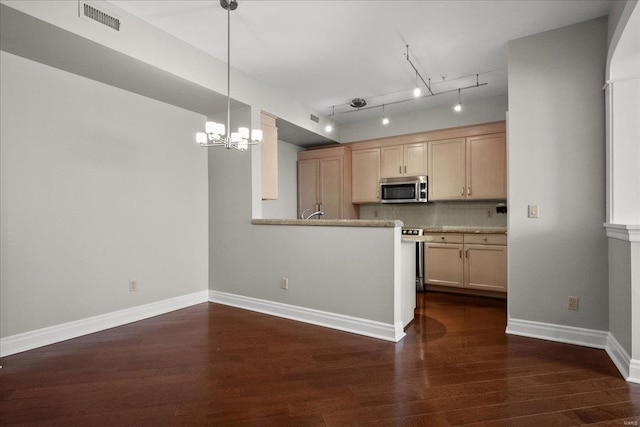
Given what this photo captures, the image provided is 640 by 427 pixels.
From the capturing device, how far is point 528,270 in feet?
9.53

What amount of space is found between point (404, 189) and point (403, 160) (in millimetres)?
464

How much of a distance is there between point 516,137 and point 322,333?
2527 mm

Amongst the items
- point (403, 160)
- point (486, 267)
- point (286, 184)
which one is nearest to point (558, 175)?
point (486, 267)

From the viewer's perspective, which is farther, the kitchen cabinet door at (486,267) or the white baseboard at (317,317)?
the kitchen cabinet door at (486,267)

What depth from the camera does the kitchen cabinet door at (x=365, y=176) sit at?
531 cm

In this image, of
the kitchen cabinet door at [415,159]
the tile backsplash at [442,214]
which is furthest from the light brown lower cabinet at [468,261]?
the kitchen cabinet door at [415,159]

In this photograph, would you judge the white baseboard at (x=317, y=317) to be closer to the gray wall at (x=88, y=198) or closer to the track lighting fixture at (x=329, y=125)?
the gray wall at (x=88, y=198)

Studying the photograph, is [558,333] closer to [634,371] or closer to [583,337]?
[583,337]

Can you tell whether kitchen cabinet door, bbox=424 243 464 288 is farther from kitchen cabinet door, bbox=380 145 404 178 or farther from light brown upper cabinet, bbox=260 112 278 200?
light brown upper cabinet, bbox=260 112 278 200

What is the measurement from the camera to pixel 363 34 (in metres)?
2.94

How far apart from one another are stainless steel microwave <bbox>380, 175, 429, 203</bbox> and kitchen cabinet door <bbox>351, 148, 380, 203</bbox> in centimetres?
14

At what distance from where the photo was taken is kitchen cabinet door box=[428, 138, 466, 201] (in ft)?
15.2

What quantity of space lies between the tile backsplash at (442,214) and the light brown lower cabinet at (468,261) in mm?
583

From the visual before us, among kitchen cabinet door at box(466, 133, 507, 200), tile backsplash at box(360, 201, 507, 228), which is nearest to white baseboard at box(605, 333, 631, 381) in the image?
kitchen cabinet door at box(466, 133, 507, 200)
